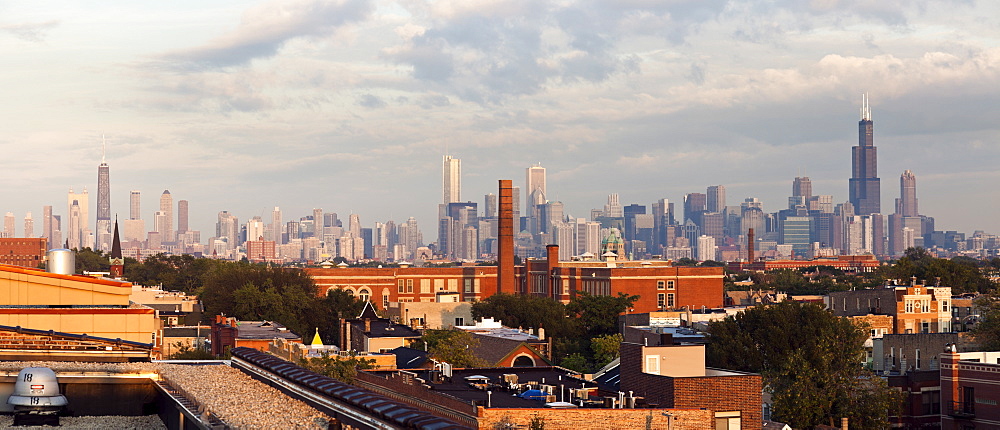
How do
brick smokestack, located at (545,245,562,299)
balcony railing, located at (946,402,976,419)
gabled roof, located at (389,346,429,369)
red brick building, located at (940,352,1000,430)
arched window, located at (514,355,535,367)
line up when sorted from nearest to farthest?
red brick building, located at (940,352,1000,430)
balcony railing, located at (946,402,976,419)
gabled roof, located at (389,346,429,369)
arched window, located at (514,355,535,367)
brick smokestack, located at (545,245,562,299)

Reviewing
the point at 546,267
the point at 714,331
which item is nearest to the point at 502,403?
the point at 714,331

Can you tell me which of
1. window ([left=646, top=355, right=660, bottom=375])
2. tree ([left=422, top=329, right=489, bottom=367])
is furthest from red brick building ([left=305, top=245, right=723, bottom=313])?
window ([left=646, top=355, right=660, bottom=375])

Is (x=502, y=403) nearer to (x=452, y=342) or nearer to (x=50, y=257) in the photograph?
(x=50, y=257)

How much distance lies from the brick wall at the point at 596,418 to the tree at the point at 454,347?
29166 mm

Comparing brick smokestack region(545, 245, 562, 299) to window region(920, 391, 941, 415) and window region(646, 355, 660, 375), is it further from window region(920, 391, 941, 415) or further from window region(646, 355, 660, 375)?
window region(646, 355, 660, 375)

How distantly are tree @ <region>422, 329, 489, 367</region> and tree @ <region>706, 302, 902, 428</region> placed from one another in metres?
13.2

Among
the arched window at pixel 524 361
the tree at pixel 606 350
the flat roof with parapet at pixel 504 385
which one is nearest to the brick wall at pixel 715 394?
the flat roof with parapet at pixel 504 385

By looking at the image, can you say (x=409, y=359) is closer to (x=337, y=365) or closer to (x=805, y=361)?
(x=337, y=365)

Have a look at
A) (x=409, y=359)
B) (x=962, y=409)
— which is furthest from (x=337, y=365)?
(x=962, y=409)

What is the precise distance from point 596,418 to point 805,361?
27532mm

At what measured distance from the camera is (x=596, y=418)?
29922 millimetres

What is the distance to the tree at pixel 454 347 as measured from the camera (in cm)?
6258

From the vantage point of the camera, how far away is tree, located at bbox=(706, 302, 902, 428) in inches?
1917

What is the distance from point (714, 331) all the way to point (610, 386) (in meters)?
22.0
